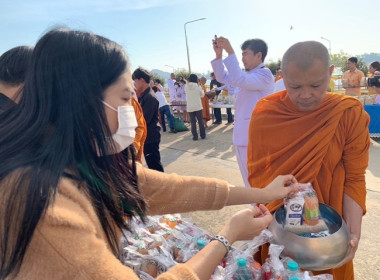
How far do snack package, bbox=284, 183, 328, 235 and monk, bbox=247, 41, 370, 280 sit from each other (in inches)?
11.3

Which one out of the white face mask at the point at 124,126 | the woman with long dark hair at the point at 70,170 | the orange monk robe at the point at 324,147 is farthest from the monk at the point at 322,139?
the white face mask at the point at 124,126

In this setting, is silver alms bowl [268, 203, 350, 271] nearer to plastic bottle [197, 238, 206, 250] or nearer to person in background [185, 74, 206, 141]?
plastic bottle [197, 238, 206, 250]

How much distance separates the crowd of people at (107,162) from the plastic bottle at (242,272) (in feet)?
0.38

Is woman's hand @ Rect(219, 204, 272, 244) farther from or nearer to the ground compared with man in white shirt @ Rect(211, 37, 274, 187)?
nearer to the ground

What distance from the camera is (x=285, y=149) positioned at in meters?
1.75

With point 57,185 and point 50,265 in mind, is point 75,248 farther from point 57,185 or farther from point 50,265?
point 57,185

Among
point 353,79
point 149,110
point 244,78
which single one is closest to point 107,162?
point 244,78

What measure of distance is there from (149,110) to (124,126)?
3269mm

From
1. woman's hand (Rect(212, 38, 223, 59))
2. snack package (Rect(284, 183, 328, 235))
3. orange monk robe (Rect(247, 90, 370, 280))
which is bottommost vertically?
snack package (Rect(284, 183, 328, 235))

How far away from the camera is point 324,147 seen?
1638 mm

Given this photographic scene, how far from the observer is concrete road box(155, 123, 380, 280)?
2729mm

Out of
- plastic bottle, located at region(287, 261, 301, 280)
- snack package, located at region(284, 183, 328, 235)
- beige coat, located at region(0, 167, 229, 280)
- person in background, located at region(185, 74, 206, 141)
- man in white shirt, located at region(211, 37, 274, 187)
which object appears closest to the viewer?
→ beige coat, located at region(0, 167, 229, 280)

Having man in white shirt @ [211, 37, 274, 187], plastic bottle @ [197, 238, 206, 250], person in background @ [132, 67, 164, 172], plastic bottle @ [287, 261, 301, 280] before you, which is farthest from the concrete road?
plastic bottle @ [197, 238, 206, 250]

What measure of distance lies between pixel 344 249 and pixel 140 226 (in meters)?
1.06
